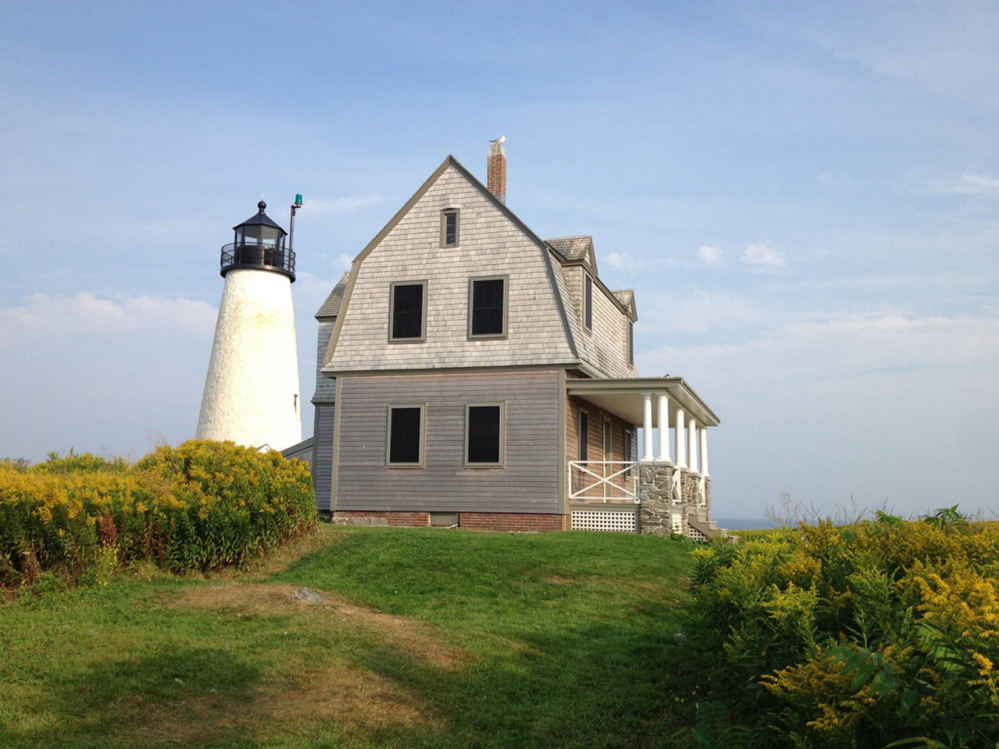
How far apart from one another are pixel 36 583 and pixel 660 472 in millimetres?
12589

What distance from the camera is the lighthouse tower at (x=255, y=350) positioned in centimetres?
2709

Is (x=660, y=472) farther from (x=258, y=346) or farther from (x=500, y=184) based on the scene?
(x=258, y=346)

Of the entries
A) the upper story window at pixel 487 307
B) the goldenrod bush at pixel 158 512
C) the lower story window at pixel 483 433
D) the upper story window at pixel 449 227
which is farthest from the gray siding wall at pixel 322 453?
the goldenrod bush at pixel 158 512

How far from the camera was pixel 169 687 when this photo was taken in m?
7.59

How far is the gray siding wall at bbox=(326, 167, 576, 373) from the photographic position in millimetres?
20656

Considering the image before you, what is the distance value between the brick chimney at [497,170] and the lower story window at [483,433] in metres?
6.32

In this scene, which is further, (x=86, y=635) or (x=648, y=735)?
(x=86, y=635)

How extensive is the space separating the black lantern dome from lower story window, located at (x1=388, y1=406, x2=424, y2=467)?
9.57 m

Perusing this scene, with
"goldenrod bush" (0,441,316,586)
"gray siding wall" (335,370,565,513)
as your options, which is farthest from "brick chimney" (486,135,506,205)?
"goldenrod bush" (0,441,316,586)

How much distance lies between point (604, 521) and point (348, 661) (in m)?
11.9

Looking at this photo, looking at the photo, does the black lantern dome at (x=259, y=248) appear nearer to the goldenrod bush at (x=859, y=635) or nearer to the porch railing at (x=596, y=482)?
the porch railing at (x=596, y=482)

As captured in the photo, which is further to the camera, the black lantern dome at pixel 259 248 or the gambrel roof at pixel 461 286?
the black lantern dome at pixel 259 248

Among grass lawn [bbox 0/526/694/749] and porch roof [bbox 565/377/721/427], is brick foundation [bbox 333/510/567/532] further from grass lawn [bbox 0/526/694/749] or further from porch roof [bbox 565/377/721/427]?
grass lawn [bbox 0/526/694/749]

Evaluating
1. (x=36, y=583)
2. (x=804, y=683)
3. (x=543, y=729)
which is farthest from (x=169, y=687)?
(x=804, y=683)
